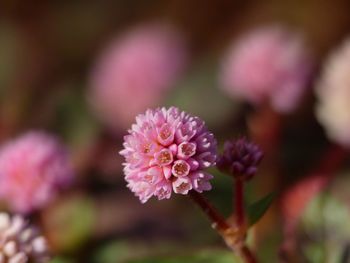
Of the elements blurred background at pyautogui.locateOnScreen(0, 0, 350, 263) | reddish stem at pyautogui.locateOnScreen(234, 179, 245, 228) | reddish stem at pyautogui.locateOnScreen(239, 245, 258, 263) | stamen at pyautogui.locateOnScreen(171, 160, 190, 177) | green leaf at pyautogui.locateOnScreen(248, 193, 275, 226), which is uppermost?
stamen at pyautogui.locateOnScreen(171, 160, 190, 177)

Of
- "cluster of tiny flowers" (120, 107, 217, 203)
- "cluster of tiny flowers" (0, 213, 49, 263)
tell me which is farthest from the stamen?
"cluster of tiny flowers" (0, 213, 49, 263)

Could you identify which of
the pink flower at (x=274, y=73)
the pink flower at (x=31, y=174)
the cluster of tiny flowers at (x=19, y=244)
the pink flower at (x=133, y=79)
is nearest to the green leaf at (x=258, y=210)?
the cluster of tiny flowers at (x=19, y=244)

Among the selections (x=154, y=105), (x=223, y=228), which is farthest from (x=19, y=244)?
(x=154, y=105)

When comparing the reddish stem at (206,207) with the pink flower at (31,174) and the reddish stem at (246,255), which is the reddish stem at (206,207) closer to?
the reddish stem at (246,255)

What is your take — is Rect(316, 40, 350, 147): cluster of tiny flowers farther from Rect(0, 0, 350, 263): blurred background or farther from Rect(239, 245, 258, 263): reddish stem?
Rect(239, 245, 258, 263): reddish stem

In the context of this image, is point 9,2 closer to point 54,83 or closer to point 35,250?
point 54,83

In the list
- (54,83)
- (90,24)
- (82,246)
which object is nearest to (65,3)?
(90,24)
